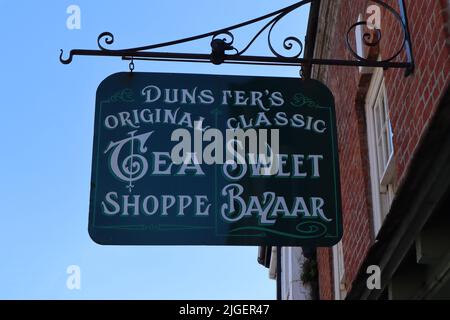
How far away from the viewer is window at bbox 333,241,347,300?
934cm

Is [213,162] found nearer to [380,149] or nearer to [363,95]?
[380,149]

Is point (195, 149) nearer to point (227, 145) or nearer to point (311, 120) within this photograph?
point (227, 145)

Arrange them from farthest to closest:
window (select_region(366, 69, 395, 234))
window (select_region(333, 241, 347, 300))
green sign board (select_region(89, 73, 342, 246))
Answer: window (select_region(333, 241, 347, 300)) → window (select_region(366, 69, 395, 234)) → green sign board (select_region(89, 73, 342, 246))

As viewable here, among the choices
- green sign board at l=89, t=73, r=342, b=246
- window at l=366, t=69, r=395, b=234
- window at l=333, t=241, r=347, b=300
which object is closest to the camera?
green sign board at l=89, t=73, r=342, b=246

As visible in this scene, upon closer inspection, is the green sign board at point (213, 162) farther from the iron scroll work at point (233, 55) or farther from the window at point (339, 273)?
the window at point (339, 273)

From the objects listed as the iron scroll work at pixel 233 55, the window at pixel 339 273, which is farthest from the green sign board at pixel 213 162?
the window at pixel 339 273

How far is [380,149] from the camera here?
786 cm

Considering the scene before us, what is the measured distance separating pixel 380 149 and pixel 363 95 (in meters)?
0.67

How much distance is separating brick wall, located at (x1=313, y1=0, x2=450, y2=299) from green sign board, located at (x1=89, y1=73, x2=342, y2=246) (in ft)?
2.14

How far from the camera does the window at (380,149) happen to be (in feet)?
24.5

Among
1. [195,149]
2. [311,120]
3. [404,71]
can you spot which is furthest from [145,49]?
[404,71]

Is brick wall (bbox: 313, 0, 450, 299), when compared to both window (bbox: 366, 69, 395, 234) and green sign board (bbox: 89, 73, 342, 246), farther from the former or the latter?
green sign board (bbox: 89, 73, 342, 246)

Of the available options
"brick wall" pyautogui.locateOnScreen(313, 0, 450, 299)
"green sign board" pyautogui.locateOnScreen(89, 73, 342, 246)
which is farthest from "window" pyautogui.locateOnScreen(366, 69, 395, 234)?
"green sign board" pyautogui.locateOnScreen(89, 73, 342, 246)

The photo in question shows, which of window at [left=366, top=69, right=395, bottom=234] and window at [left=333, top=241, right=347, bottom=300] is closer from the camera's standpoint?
window at [left=366, top=69, right=395, bottom=234]
